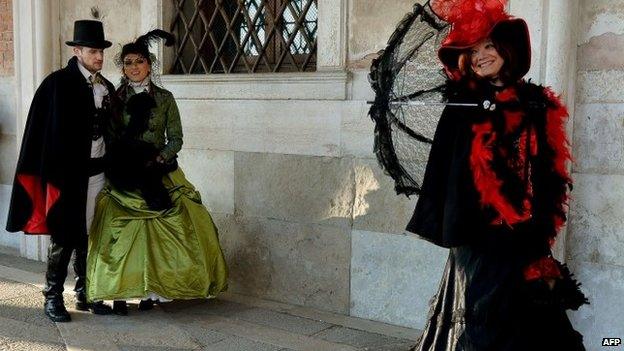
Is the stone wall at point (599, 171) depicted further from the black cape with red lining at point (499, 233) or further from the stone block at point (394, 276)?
the black cape with red lining at point (499, 233)

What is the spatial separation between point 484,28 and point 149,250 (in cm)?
273

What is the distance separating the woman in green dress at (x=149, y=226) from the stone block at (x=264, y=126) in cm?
61

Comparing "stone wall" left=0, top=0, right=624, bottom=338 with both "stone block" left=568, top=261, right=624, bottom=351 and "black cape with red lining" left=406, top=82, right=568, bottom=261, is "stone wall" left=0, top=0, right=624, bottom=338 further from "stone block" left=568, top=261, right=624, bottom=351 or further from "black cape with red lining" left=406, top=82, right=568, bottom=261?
"black cape with red lining" left=406, top=82, right=568, bottom=261

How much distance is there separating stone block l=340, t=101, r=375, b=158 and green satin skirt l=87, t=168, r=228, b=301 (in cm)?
108

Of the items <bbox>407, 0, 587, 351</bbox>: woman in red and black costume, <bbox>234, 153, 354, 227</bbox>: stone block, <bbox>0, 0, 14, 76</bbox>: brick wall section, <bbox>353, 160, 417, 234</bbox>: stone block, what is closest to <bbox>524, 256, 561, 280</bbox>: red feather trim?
<bbox>407, 0, 587, 351</bbox>: woman in red and black costume

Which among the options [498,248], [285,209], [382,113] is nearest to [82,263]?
[285,209]

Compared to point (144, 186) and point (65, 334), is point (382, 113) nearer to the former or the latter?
point (144, 186)

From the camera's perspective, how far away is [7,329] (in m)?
4.49

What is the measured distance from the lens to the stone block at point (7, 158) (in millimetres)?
6934

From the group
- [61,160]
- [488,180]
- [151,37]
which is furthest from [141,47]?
[488,180]

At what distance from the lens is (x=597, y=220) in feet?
13.1

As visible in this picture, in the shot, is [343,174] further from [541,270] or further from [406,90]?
[541,270]

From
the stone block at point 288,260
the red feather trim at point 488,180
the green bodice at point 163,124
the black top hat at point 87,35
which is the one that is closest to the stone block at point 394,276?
the stone block at point 288,260

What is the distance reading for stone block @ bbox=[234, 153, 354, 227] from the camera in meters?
4.94
